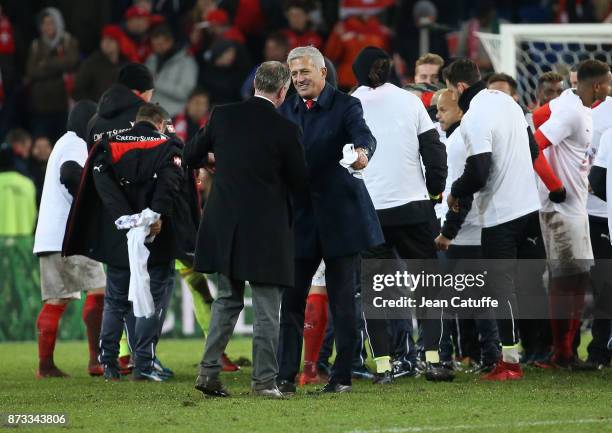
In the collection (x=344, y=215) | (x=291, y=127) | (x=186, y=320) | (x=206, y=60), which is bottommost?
(x=186, y=320)

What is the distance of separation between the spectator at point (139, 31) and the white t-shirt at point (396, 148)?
31.9 feet

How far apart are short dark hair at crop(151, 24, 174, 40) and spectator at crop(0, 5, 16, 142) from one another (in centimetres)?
211

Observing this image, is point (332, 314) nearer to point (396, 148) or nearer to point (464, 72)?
point (396, 148)

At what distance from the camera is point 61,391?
31.6 ft

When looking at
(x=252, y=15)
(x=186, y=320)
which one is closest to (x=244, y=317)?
(x=186, y=320)

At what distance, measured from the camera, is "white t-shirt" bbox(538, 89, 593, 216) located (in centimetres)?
1061

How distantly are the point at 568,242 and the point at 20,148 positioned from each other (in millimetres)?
9141

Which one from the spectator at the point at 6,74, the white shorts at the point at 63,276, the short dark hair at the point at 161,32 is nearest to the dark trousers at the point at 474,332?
the white shorts at the point at 63,276

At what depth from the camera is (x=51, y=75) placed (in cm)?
1872

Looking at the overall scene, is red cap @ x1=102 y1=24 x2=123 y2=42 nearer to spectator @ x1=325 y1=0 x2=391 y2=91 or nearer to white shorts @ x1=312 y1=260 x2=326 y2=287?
spectator @ x1=325 y1=0 x2=391 y2=91

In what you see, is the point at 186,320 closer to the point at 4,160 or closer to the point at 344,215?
the point at 4,160

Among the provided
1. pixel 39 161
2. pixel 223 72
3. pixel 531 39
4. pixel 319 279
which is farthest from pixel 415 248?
pixel 223 72

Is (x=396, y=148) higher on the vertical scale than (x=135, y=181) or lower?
higher

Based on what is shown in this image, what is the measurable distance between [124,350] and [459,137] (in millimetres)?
3376
